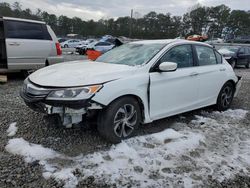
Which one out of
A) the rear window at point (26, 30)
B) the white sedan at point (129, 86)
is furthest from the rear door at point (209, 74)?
the rear window at point (26, 30)

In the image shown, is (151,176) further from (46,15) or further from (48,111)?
(46,15)

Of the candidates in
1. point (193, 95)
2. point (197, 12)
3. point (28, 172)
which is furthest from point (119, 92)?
point (197, 12)

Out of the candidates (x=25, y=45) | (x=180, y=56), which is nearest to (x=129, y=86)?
(x=180, y=56)

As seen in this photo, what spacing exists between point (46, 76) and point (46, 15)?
7909cm

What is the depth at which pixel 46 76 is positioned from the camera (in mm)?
3479

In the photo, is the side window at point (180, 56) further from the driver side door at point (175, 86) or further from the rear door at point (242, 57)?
the rear door at point (242, 57)

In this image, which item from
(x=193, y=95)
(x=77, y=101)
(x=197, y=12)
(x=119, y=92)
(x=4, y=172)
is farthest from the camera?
(x=197, y=12)

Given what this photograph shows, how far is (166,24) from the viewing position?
232ft

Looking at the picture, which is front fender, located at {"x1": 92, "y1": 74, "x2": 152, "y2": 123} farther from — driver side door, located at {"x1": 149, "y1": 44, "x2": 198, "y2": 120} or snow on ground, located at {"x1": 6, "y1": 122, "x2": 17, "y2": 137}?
snow on ground, located at {"x1": 6, "y1": 122, "x2": 17, "y2": 137}

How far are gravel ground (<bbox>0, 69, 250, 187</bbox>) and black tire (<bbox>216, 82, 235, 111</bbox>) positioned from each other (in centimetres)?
26

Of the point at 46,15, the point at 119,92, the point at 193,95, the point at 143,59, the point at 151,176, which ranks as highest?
the point at 46,15

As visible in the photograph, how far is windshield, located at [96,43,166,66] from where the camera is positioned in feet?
13.0

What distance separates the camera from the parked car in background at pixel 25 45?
700 cm

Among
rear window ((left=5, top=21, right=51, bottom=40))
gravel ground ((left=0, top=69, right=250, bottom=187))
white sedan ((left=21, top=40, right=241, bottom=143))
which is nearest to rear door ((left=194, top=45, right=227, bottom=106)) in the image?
white sedan ((left=21, top=40, right=241, bottom=143))
